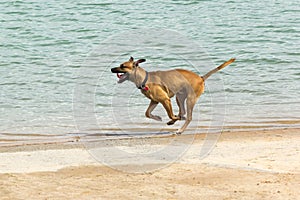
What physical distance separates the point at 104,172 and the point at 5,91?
21.2ft

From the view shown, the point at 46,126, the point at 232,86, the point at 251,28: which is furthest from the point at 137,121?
the point at 251,28

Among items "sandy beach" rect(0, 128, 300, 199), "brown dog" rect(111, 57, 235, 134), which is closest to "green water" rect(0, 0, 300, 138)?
"brown dog" rect(111, 57, 235, 134)

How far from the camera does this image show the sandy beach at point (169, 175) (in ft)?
25.0

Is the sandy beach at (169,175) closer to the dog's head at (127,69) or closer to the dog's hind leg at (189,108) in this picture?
the dog's hind leg at (189,108)

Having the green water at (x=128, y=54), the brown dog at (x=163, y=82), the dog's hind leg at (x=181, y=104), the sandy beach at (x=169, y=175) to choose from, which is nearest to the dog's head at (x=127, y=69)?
the brown dog at (x=163, y=82)

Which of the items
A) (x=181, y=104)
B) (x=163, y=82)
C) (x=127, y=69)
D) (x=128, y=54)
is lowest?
(x=128, y=54)

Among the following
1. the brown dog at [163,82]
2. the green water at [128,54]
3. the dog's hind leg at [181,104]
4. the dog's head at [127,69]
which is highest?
the dog's head at [127,69]

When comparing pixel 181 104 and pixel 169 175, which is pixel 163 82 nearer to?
pixel 181 104

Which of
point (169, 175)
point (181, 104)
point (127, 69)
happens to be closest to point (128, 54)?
point (181, 104)

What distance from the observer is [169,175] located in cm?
829

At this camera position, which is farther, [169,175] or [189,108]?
[189,108]

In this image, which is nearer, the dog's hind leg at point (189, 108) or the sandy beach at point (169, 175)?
the sandy beach at point (169, 175)

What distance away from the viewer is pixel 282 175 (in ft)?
26.6

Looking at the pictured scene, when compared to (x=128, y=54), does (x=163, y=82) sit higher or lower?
higher
